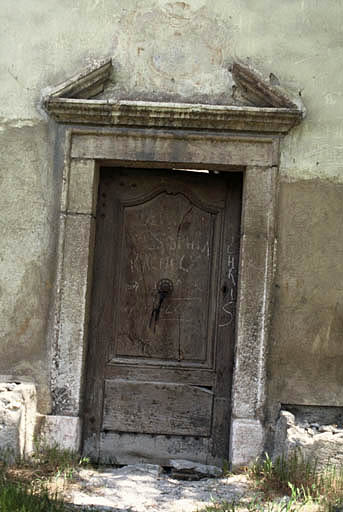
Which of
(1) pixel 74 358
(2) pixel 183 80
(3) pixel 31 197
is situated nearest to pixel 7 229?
(3) pixel 31 197

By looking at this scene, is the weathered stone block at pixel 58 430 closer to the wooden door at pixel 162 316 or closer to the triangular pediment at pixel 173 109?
the wooden door at pixel 162 316

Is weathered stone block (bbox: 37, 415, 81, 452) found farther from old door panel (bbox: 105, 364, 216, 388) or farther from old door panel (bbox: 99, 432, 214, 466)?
old door panel (bbox: 105, 364, 216, 388)

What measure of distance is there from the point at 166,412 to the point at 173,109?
2321 mm

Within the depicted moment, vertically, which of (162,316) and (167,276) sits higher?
(167,276)

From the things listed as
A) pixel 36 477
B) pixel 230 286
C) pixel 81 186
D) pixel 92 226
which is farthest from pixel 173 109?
pixel 36 477

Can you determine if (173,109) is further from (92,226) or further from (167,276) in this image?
(167,276)

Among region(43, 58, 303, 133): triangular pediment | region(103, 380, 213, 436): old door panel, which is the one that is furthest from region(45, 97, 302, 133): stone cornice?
region(103, 380, 213, 436): old door panel

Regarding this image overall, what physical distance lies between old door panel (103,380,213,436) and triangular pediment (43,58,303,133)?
203cm

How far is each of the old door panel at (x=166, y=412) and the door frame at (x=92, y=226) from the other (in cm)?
30

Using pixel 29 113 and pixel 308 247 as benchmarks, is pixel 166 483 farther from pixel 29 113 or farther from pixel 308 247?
pixel 29 113

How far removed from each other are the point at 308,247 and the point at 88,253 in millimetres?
1655

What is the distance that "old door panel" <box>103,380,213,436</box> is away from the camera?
18.4 ft

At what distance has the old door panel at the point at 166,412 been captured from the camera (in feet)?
18.4

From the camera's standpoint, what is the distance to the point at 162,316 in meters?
5.70
